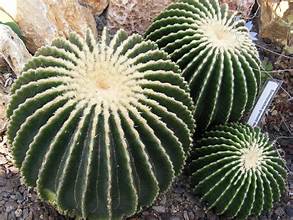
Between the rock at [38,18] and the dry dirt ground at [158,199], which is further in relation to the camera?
the rock at [38,18]

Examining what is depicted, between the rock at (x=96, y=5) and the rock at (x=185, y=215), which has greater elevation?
the rock at (x=96, y=5)

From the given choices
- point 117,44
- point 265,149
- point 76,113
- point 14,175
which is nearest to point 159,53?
point 117,44

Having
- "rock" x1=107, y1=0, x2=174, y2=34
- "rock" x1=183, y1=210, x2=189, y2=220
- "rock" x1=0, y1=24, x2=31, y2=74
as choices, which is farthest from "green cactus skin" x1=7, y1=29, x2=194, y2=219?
"rock" x1=107, y1=0, x2=174, y2=34

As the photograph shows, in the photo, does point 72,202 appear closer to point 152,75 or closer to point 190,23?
point 152,75

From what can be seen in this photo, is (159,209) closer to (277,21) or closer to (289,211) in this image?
(289,211)

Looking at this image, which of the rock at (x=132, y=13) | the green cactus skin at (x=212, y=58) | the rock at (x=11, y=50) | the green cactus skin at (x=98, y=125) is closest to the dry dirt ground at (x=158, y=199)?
the rock at (x=11, y=50)

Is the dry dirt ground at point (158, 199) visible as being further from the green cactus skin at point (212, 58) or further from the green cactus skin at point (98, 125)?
the green cactus skin at point (212, 58)
